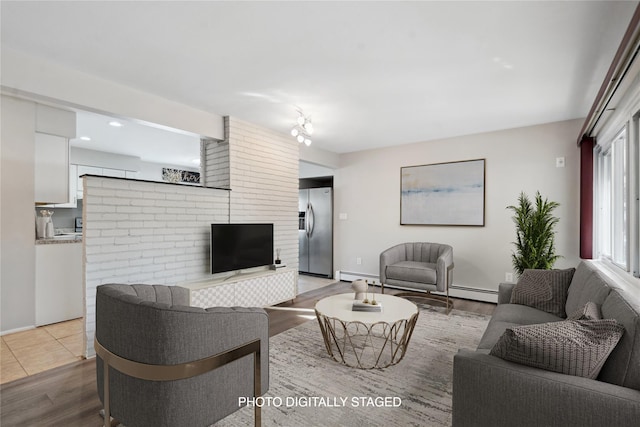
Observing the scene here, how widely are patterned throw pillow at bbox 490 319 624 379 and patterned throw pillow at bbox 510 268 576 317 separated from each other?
54.7 inches

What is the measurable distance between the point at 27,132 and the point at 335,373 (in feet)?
12.9

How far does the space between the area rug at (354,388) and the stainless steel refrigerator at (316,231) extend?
3.16 m

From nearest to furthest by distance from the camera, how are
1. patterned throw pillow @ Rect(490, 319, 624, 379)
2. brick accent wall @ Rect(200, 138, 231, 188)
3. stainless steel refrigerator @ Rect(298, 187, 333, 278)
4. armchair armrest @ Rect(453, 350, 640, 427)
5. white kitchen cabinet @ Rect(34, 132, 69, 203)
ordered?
armchair armrest @ Rect(453, 350, 640, 427) → patterned throw pillow @ Rect(490, 319, 624, 379) → white kitchen cabinet @ Rect(34, 132, 69, 203) → brick accent wall @ Rect(200, 138, 231, 188) → stainless steel refrigerator @ Rect(298, 187, 333, 278)

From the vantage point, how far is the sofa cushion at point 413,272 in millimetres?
4121

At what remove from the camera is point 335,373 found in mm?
2426

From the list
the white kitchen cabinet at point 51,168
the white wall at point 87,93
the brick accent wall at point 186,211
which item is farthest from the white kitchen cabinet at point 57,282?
the white wall at point 87,93

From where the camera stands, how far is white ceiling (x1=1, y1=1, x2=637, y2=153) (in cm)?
195

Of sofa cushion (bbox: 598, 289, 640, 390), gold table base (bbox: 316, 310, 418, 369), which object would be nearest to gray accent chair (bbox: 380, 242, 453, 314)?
gold table base (bbox: 316, 310, 418, 369)

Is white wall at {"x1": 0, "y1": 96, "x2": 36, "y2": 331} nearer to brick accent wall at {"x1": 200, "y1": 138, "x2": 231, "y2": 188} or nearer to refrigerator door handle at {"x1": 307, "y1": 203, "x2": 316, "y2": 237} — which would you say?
brick accent wall at {"x1": 200, "y1": 138, "x2": 231, "y2": 188}

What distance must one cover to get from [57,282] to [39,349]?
0.99 m

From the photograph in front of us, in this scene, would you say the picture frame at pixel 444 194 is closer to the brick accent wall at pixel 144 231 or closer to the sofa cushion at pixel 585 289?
the sofa cushion at pixel 585 289

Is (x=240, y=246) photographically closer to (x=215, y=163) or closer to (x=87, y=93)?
(x=215, y=163)

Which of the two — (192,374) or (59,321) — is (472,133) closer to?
(192,374)

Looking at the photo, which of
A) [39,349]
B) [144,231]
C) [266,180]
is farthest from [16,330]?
[266,180]
